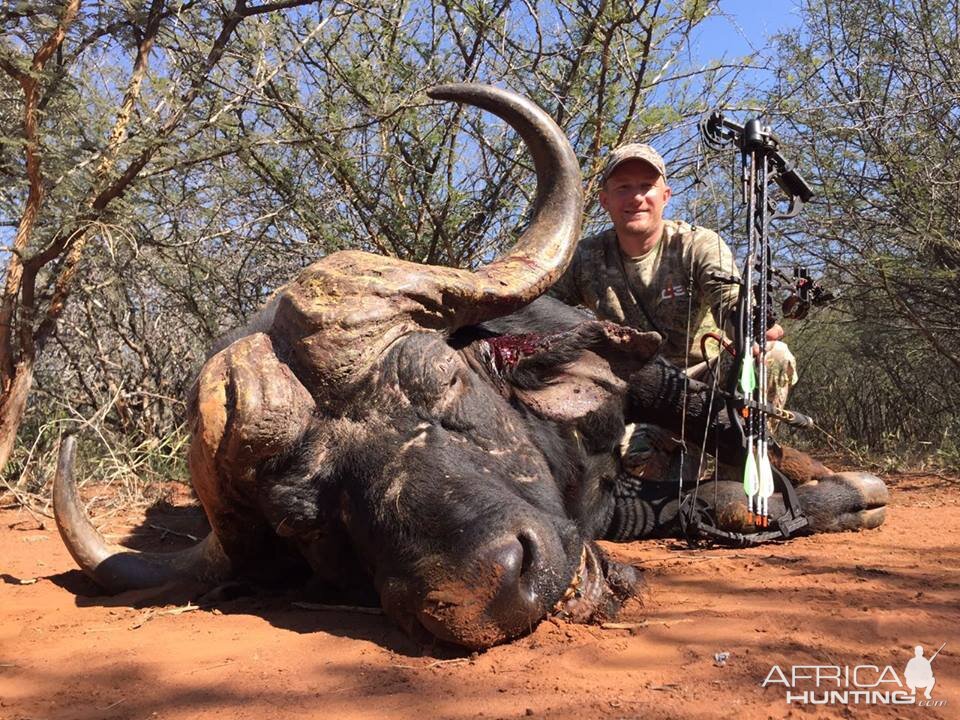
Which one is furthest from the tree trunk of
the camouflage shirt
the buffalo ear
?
the buffalo ear

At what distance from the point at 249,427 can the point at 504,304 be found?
3.59ft

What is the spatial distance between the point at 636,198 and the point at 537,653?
3164 mm

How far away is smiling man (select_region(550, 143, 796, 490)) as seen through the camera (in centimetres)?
469

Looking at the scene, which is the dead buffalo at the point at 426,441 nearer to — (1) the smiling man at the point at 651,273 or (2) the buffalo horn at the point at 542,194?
(2) the buffalo horn at the point at 542,194

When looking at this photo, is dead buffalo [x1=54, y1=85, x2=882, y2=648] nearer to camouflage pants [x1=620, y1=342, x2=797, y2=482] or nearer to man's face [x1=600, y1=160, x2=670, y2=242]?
camouflage pants [x1=620, y1=342, x2=797, y2=482]

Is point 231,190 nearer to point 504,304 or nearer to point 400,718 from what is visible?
point 504,304

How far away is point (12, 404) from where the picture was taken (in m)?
5.14

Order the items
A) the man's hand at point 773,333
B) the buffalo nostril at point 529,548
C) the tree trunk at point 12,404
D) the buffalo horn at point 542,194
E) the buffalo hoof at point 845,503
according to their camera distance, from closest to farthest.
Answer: the buffalo nostril at point 529,548
the buffalo horn at point 542,194
the buffalo hoof at point 845,503
the man's hand at point 773,333
the tree trunk at point 12,404

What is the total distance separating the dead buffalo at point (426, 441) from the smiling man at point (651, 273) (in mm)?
1350

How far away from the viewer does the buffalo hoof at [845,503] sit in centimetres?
393

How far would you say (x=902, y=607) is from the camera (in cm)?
255

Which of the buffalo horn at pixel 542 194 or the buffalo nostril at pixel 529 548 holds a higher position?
the buffalo horn at pixel 542 194

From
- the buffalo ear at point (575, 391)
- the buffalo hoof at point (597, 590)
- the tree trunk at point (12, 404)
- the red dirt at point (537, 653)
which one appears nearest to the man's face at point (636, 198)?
the buffalo ear at point (575, 391)

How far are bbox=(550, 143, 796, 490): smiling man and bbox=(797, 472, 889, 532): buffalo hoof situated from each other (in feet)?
2.60
